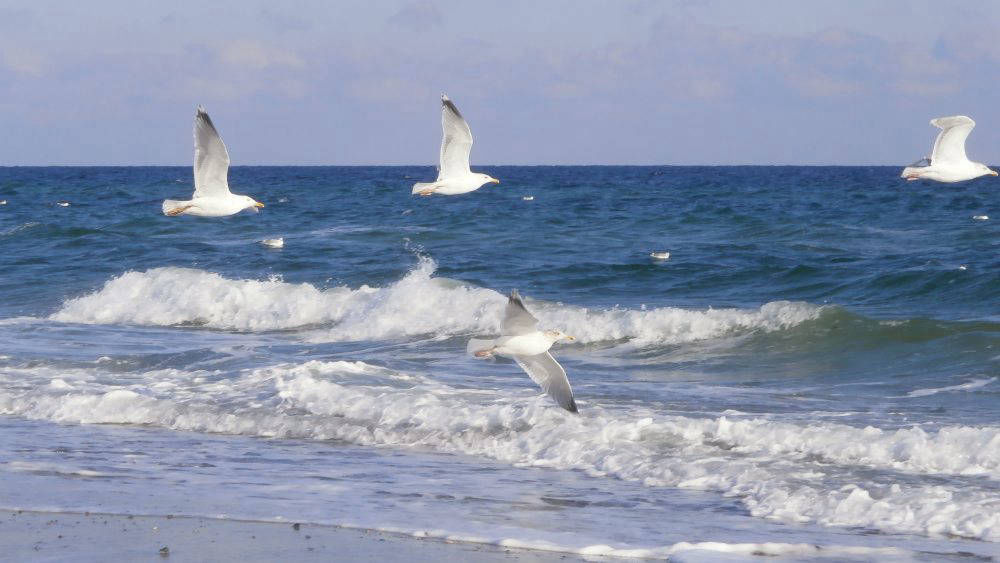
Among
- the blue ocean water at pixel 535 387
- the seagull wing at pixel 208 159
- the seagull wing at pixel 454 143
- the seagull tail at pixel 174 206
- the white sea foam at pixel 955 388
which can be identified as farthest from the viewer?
the seagull wing at pixel 454 143

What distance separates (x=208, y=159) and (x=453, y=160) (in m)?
3.02

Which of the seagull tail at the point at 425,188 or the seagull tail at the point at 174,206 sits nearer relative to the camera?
the seagull tail at the point at 174,206

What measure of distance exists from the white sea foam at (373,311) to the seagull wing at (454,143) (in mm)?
3689

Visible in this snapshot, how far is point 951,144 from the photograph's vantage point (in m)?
17.6

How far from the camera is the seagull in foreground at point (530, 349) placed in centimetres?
1060

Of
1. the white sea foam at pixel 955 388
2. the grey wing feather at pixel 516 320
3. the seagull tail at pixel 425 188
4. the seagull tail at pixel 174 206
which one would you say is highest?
the seagull tail at pixel 425 188

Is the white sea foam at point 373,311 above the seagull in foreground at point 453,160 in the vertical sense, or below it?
below

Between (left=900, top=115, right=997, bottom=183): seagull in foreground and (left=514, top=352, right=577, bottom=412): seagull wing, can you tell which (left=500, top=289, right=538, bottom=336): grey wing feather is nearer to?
(left=514, top=352, right=577, bottom=412): seagull wing

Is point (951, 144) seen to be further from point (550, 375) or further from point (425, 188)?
point (550, 375)

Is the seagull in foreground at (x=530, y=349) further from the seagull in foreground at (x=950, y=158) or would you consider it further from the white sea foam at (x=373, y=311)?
the seagull in foreground at (x=950, y=158)

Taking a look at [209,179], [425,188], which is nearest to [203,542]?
[209,179]

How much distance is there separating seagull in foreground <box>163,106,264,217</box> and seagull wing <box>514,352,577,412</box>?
12.7 ft

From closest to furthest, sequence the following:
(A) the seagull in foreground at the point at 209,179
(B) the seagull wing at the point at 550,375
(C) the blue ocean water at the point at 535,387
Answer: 1. (C) the blue ocean water at the point at 535,387
2. (B) the seagull wing at the point at 550,375
3. (A) the seagull in foreground at the point at 209,179

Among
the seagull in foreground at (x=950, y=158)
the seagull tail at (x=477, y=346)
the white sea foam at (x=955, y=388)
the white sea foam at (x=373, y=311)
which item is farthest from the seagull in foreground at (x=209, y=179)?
the seagull in foreground at (x=950, y=158)
